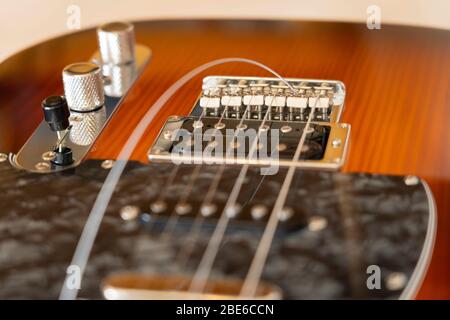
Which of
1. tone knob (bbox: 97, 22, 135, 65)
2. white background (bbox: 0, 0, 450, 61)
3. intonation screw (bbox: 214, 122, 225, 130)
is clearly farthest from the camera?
white background (bbox: 0, 0, 450, 61)

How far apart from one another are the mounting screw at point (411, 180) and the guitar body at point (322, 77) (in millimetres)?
14

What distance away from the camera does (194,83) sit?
3.22 feet

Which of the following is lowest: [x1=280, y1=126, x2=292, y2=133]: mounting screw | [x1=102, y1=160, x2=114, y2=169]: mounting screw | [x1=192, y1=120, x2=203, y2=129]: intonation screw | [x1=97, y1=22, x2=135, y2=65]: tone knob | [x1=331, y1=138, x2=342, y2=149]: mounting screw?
[x1=102, y1=160, x2=114, y2=169]: mounting screw

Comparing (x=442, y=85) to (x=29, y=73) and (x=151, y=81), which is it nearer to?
(x=151, y=81)

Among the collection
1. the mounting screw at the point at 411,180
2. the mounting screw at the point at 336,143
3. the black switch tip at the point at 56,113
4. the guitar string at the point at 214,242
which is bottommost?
the guitar string at the point at 214,242

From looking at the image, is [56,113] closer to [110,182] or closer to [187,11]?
[110,182]

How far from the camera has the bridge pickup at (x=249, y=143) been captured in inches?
30.6

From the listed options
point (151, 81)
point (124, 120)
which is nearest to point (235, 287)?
point (124, 120)

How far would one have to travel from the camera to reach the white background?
4.45 feet

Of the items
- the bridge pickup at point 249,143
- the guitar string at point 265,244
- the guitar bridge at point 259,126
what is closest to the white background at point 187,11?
the guitar bridge at point 259,126

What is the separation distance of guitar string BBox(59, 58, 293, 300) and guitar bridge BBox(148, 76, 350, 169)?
3cm

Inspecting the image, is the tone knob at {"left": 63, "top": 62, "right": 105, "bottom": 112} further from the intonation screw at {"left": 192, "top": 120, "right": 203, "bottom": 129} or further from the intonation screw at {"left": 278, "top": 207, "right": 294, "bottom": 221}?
the intonation screw at {"left": 278, "top": 207, "right": 294, "bottom": 221}

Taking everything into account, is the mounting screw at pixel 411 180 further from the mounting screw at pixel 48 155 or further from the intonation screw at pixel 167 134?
the mounting screw at pixel 48 155

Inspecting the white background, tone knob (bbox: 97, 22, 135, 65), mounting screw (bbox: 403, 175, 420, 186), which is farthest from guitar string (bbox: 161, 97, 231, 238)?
the white background
